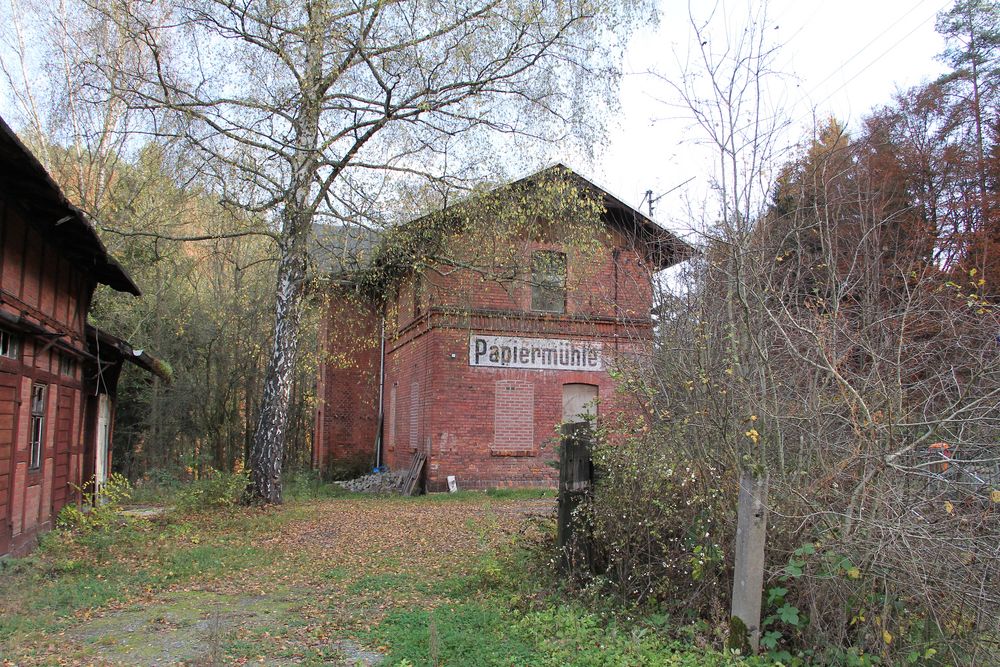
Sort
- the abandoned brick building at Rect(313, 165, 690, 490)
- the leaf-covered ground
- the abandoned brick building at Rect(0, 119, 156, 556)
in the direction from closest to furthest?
the leaf-covered ground
the abandoned brick building at Rect(0, 119, 156, 556)
the abandoned brick building at Rect(313, 165, 690, 490)

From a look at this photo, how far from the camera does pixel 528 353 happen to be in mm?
17781

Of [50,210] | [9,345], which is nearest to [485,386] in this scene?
[50,210]

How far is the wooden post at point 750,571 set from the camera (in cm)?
462

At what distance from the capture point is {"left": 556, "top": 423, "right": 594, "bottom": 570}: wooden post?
6.37m

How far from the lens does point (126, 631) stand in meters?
6.08

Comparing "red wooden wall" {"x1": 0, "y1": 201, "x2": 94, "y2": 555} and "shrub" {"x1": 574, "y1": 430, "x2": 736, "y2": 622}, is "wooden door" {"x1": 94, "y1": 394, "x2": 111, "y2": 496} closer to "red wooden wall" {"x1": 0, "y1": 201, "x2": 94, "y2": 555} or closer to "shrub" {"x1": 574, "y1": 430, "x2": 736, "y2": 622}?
"red wooden wall" {"x1": 0, "y1": 201, "x2": 94, "y2": 555}

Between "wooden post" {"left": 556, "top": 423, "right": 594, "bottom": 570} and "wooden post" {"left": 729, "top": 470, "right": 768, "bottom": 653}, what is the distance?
183 cm

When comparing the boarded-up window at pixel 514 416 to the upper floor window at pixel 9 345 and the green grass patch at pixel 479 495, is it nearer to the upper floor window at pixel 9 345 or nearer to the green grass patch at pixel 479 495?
the green grass patch at pixel 479 495

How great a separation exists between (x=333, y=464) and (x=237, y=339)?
16.9 ft

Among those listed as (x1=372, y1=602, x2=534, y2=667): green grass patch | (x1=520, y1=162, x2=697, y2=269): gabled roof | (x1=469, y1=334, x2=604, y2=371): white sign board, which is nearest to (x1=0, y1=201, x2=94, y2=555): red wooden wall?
(x1=372, y1=602, x2=534, y2=667): green grass patch

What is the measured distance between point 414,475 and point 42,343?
9.61 meters

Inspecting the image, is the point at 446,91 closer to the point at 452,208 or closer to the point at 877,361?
the point at 452,208

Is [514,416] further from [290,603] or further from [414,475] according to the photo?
[290,603]

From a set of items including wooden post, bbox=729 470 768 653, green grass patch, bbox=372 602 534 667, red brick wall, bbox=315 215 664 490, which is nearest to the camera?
wooden post, bbox=729 470 768 653
